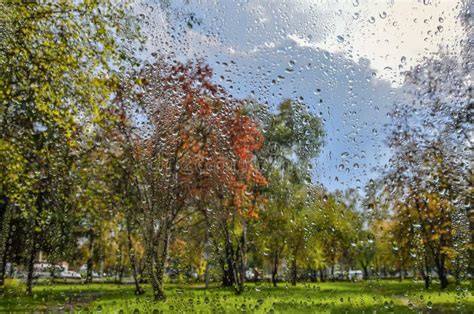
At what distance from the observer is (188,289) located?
10.9 feet

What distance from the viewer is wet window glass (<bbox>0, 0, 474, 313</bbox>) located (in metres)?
3.23

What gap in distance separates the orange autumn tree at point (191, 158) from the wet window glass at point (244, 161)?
2 cm

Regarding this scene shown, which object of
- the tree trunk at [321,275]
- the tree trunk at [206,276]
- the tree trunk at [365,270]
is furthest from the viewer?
the tree trunk at [321,275]

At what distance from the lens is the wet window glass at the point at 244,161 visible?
323cm

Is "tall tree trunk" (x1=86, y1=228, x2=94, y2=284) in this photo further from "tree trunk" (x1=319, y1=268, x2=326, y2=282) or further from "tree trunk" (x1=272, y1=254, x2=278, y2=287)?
"tree trunk" (x1=319, y1=268, x2=326, y2=282)

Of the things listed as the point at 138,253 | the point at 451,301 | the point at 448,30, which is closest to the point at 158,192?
the point at 138,253

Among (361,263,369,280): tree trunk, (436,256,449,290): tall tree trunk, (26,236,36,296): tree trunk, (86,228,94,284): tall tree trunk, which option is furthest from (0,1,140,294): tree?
(436,256,449,290): tall tree trunk

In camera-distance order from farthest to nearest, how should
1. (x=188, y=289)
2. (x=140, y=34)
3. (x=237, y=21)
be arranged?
(x=140, y=34)
(x=237, y=21)
(x=188, y=289)

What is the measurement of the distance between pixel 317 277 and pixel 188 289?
4.80ft

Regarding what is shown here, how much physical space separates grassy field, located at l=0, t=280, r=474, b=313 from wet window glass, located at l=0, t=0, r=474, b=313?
0.06 ft

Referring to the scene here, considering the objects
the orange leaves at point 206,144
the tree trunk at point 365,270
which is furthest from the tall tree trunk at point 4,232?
the tree trunk at point 365,270

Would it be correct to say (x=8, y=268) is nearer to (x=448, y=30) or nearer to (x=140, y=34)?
(x=140, y=34)

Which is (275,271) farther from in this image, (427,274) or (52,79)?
(52,79)

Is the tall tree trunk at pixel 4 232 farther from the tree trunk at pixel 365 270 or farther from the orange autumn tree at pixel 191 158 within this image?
the tree trunk at pixel 365 270
